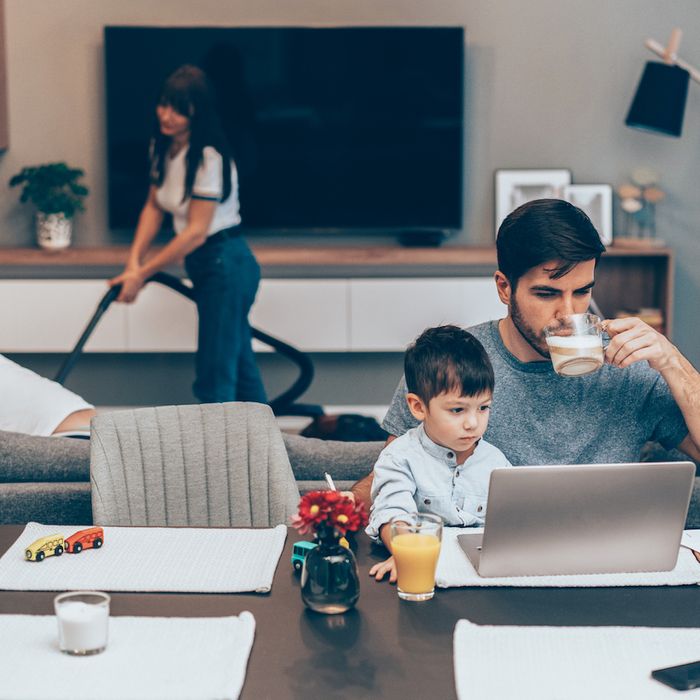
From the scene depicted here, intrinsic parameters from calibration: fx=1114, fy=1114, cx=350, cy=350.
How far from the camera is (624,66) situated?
16.9ft

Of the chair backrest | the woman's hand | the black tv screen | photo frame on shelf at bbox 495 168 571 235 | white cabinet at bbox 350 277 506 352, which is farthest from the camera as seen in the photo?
photo frame on shelf at bbox 495 168 571 235

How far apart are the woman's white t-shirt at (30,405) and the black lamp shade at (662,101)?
2832 millimetres

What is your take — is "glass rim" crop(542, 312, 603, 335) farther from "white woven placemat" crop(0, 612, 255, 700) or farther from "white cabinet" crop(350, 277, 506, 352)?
"white cabinet" crop(350, 277, 506, 352)

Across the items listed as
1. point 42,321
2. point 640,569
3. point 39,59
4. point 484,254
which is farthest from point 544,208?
point 39,59

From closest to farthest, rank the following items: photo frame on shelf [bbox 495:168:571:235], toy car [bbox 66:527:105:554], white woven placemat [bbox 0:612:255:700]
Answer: white woven placemat [bbox 0:612:255:700] < toy car [bbox 66:527:105:554] < photo frame on shelf [bbox 495:168:571:235]

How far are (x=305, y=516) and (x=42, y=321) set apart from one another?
12.4ft

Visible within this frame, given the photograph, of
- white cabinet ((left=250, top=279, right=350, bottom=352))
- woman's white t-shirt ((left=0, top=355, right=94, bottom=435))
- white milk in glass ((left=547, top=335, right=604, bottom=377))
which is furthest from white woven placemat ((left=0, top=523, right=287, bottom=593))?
white cabinet ((left=250, top=279, right=350, bottom=352))

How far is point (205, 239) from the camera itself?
421 centimetres

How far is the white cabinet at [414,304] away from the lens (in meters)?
4.89

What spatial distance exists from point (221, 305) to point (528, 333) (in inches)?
92.0

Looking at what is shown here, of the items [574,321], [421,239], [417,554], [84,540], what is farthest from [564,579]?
[421,239]

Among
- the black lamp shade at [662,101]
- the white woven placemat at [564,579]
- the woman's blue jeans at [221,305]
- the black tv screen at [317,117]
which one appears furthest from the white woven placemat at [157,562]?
the black tv screen at [317,117]

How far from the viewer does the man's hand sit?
74.0 inches

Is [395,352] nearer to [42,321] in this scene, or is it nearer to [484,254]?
[484,254]
